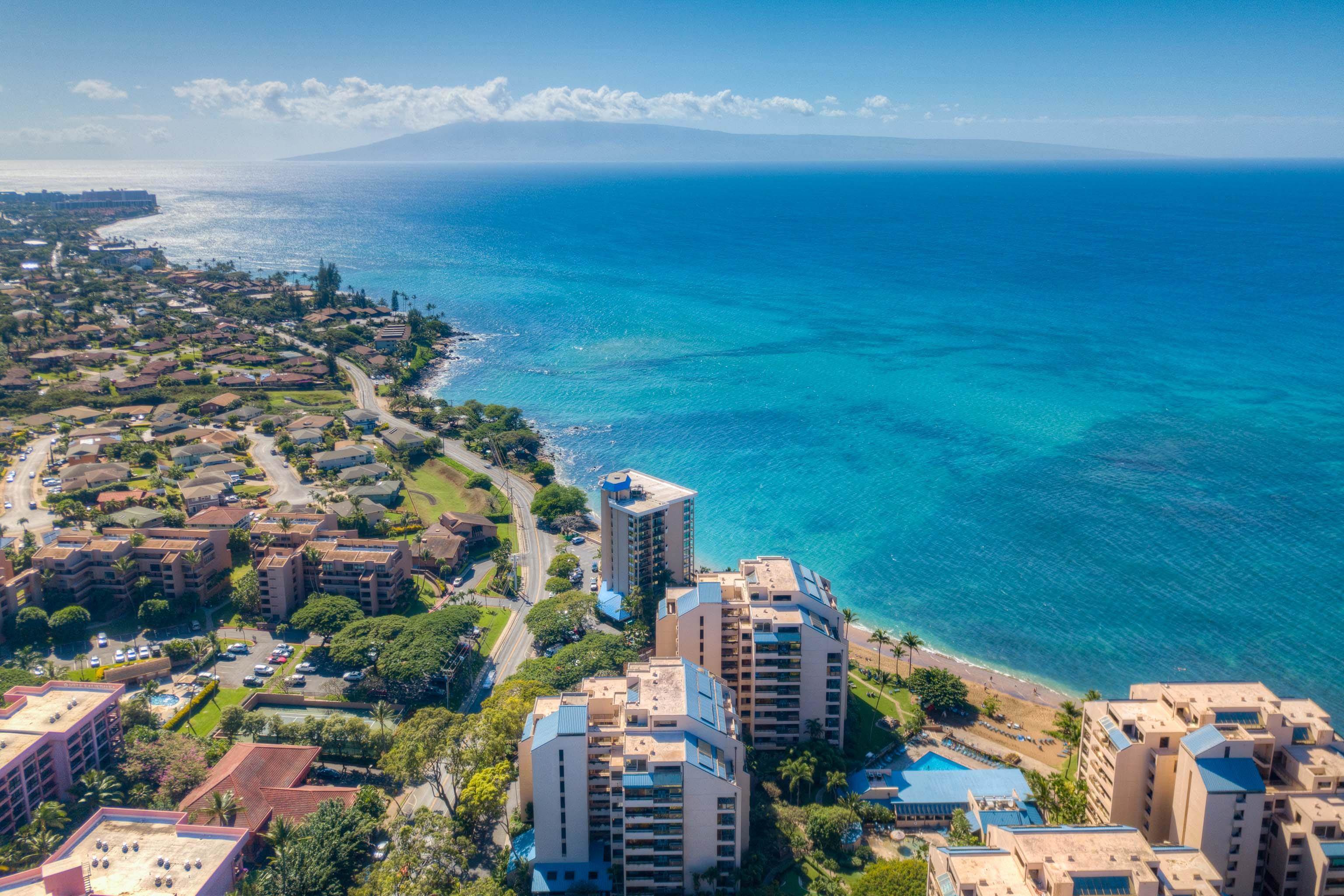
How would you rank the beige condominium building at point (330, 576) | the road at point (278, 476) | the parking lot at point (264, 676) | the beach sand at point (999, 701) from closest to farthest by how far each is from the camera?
the beach sand at point (999, 701) < the parking lot at point (264, 676) < the beige condominium building at point (330, 576) < the road at point (278, 476)

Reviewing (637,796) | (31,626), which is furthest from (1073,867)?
(31,626)

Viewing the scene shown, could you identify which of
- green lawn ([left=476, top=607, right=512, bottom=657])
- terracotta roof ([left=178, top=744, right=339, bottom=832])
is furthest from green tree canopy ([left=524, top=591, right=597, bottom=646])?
terracotta roof ([left=178, top=744, right=339, bottom=832])

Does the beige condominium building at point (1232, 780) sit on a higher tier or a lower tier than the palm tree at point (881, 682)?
higher

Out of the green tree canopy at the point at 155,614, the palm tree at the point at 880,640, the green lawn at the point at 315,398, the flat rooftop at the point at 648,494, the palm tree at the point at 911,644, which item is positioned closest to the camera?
the palm tree at the point at 911,644

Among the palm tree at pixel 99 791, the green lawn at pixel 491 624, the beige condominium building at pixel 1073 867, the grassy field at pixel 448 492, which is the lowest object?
the green lawn at pixel 491 624

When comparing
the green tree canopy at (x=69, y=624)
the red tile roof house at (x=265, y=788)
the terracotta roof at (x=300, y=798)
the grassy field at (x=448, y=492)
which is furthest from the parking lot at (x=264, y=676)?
the grassy field at (x=448, y=492)

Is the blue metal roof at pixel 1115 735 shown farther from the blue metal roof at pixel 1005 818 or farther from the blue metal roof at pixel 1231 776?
the blue metal roof at pixel 1005 818
